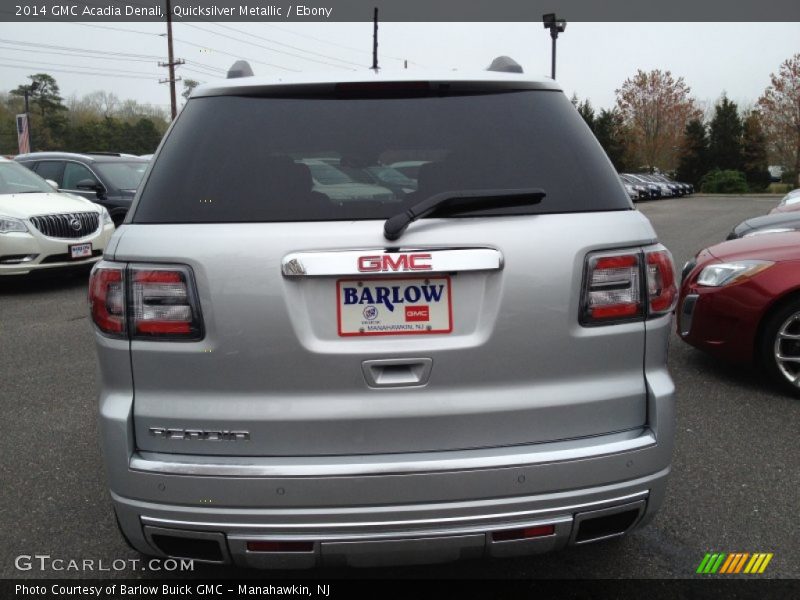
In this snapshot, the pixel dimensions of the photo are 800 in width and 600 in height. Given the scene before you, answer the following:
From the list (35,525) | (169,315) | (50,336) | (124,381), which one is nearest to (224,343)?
(169,315)

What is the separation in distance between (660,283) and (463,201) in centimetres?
67

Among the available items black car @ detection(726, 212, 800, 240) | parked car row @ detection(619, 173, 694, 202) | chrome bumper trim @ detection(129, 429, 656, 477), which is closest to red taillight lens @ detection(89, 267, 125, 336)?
chrome bumper trim @ detection(129, 429, 656, 477)

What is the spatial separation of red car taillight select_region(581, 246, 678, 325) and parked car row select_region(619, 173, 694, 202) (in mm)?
37904

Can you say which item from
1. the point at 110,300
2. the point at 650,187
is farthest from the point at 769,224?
the point at 650,187

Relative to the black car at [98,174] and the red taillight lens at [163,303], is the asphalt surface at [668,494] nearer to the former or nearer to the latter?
the red taillight lens at [163,303]

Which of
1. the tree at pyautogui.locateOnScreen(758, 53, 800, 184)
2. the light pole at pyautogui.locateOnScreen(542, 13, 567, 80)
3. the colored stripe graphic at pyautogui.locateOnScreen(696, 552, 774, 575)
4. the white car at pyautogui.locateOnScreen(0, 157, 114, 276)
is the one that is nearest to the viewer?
the colored stripe graphic at pyautogui.locateOnScreen(696, 552, 774, 575)

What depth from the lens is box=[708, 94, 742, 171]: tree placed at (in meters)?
67.1

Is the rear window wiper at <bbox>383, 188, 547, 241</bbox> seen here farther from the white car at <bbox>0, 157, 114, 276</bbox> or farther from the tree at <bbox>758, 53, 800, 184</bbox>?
the tree at <bbox>758, 53, 800, 184</bbox>

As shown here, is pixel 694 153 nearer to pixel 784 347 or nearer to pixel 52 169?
pixel 52 169

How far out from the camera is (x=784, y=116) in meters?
58.5

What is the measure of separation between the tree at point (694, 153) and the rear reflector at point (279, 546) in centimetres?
6986

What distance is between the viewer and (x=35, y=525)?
10.5 ft

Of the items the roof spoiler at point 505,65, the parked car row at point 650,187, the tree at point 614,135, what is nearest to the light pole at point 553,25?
the parked car row at point 650,187

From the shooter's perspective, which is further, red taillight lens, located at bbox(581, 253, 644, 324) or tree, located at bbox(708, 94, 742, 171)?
tree, located at bbox(708, 94, 742, 171)
